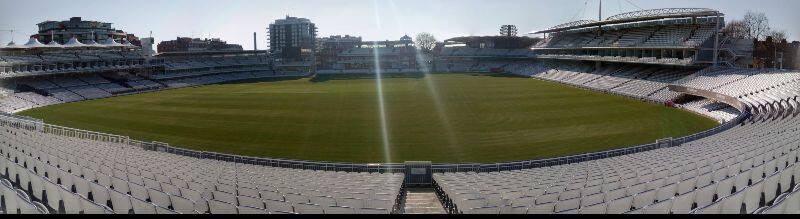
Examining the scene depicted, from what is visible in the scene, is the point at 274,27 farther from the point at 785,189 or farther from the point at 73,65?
the point at 785,189

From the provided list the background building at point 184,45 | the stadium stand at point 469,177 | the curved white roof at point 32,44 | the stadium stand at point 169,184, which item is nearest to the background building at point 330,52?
the background building at point 184,45

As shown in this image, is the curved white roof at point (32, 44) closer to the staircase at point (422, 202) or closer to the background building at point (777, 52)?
the staircase at point (422, 202)

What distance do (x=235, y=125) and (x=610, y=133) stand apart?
2395 cm

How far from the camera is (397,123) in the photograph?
3494 centimetres

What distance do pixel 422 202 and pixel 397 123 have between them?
64.5 ft

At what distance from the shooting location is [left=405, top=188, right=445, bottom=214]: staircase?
13.7 m

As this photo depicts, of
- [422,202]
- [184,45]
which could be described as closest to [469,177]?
[422,202]

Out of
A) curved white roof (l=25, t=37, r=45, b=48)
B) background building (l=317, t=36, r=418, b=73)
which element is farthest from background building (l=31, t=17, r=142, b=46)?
background building (l=317, t=36, r=418, b=73)

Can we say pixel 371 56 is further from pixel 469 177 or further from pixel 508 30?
pixel 469 177

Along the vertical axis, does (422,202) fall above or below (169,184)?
below

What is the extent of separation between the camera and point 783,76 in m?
36.8

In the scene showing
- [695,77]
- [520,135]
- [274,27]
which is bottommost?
[520,135]

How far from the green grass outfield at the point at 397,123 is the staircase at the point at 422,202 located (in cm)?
689

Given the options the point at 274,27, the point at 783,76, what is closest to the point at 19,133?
the point at 783,76
